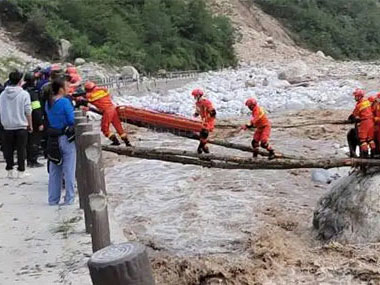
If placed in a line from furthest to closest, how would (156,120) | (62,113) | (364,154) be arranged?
1. (156,120)
2. (62,113)
3. (364,154)

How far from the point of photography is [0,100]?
8648 millimetres

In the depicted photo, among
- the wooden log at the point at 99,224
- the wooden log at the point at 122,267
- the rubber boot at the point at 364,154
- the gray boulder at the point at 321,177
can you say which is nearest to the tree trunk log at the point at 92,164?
the wooden log at the point at 99,224

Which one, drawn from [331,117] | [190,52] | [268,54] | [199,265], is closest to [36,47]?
[190,52]

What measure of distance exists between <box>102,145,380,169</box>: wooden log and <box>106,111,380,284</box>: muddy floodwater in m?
0.77

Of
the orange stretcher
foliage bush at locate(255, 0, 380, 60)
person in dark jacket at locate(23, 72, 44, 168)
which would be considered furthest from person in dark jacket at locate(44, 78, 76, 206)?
foliage bush at locate(255, 0, 380, 60)

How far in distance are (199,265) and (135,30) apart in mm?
40512

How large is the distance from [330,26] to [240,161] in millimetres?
67872

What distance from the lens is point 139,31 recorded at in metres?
45.8

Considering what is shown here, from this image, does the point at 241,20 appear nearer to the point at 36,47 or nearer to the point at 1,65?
the point at 36,47

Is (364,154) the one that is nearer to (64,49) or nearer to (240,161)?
(240,161)

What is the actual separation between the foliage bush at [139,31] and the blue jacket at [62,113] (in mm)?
29282

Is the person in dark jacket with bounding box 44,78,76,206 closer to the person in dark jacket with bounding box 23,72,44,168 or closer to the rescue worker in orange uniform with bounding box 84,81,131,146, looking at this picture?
the rescue worker in orange uniform with bounding box 84,81,131,146

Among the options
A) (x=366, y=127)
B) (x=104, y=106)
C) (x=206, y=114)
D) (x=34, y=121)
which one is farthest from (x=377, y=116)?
(x=34, y=121)

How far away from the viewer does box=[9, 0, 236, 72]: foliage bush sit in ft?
125
